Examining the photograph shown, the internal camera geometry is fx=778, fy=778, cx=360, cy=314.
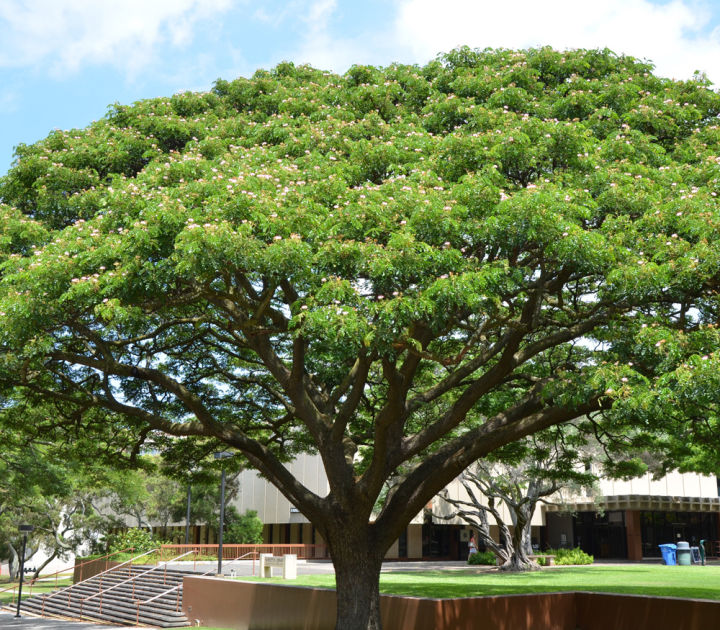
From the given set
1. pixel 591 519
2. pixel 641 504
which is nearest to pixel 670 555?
pixel 641 504

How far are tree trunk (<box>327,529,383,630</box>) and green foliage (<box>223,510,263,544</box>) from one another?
127ft

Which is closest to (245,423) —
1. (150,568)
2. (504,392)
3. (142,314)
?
(504,392)

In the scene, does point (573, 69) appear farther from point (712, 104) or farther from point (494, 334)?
point (494, 334)

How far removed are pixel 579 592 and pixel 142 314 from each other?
1193cm

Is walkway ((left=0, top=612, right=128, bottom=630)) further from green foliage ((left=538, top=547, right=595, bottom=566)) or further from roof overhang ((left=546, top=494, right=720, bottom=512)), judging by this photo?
roof overhang ((left=546, top=494, right=720, bottom=512))

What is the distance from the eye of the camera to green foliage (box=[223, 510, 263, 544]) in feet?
170

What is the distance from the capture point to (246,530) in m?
52.2

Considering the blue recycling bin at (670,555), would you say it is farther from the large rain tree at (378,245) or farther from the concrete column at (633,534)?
the large rain tree at (378,245)

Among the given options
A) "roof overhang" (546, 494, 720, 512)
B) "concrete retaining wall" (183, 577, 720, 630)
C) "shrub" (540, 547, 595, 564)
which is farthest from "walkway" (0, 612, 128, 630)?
"roof overhang" (546, 494, 720, 512)

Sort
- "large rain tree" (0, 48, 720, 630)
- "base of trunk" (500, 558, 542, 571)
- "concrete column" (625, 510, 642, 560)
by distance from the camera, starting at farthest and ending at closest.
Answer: "concrete column" (625, 510, 642, 560)
"base of trunk" (500, 558, 542, 571)
"large rain tree" (0, 48, 720, 630)

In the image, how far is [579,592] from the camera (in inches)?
698

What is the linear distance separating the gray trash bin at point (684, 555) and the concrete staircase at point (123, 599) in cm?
2298

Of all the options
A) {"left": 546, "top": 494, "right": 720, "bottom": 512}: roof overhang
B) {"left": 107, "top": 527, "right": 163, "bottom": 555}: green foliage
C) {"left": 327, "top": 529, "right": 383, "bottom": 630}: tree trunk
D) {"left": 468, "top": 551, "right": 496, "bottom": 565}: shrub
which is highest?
{"left": 546, "top": 494, "right": 720, "bottom": 512}: roof overhang

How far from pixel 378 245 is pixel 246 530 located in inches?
1764
